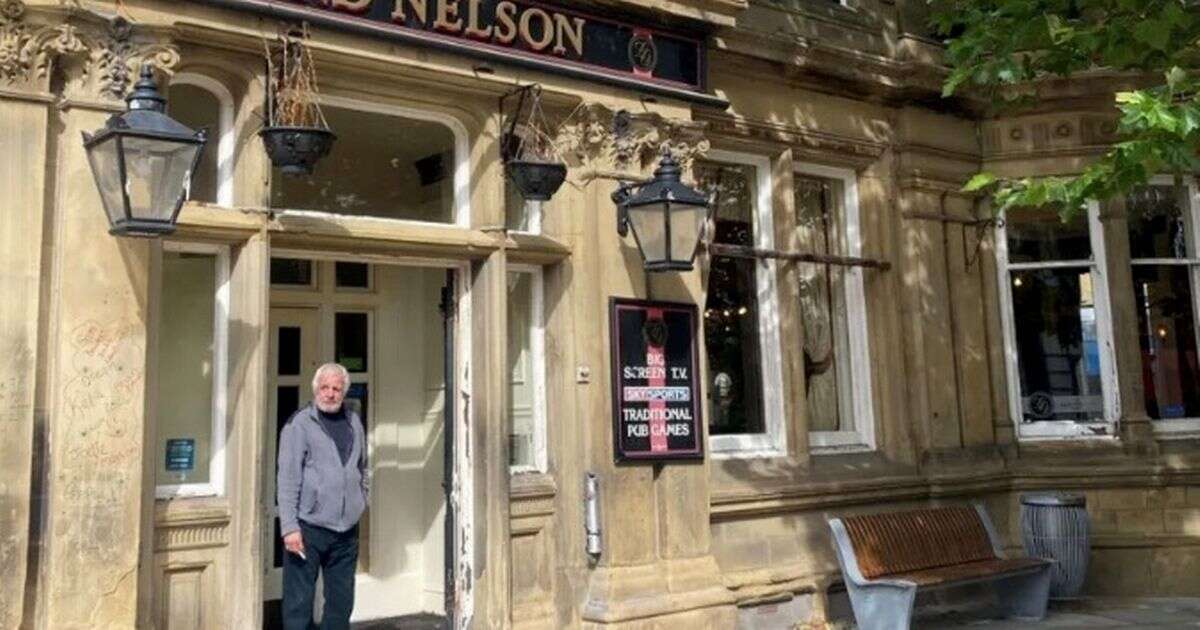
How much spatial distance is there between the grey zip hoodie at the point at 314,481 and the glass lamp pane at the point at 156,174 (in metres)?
1.51

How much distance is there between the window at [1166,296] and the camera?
1049 cm

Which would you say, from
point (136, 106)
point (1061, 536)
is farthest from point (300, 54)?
point (1061, 536)

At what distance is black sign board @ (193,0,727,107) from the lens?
21.2 feet

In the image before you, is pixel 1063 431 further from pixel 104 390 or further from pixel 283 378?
pixel 104 390

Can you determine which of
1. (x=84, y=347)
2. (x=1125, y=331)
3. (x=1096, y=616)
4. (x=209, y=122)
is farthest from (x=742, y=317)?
(x=84, y=347)

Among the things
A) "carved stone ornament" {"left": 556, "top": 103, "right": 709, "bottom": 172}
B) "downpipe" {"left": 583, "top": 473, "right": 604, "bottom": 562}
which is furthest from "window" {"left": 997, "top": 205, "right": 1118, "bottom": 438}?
"downpipe" {"left": 583, "top": 473, "right": 604, "bottom": 562}

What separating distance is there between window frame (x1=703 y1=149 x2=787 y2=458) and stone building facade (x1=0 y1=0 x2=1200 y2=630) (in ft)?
0.11

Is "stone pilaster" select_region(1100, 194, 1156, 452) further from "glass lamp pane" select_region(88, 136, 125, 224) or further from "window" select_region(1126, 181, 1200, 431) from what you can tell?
"glass lamp pane" select_region(88, 136, 125, 224)

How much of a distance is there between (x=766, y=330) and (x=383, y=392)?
3.26 meters

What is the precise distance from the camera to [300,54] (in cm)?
629

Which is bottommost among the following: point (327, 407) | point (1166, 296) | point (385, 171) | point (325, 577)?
point (325, 577)

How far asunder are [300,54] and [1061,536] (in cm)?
731

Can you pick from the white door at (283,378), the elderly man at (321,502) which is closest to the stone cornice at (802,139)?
the white door at (283,378)

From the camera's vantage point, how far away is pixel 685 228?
728 cm
